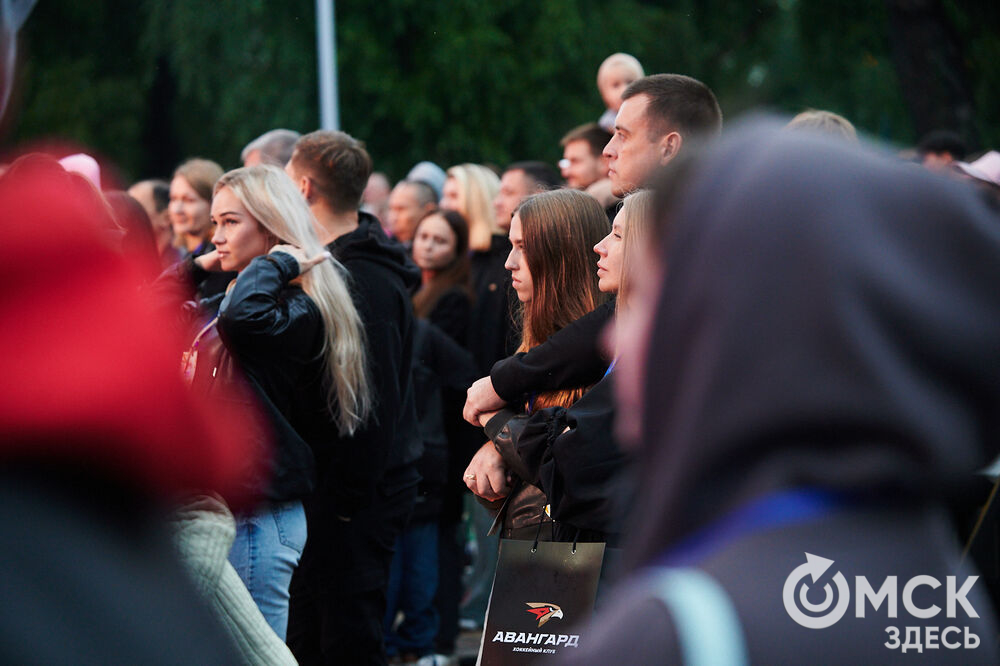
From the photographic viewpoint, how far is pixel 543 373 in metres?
3.85

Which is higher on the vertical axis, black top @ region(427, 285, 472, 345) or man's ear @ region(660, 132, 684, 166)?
man's ear @ region(660, 132, 684, 166)

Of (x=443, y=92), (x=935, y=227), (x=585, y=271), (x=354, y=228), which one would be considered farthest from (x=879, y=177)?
(x=443, y=92)

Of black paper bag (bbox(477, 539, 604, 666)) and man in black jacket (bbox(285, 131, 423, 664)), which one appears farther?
man in black jacket (bbox(285, 131, 423, 664))

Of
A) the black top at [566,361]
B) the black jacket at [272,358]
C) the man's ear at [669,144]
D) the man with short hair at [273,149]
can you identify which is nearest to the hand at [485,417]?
the black top at [566,361]

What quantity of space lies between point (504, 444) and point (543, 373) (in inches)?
9.6

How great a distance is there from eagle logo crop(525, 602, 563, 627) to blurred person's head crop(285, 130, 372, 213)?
250 cm

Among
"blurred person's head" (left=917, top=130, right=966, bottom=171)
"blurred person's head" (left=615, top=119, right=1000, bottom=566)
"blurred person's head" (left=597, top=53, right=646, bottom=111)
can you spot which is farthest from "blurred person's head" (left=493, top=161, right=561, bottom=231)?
"blurred person's head" (left=615, top=119, right=1000, bottom=566)

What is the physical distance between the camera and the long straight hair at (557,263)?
13.4ft

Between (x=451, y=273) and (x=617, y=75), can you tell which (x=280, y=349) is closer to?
(x=451, y=273)

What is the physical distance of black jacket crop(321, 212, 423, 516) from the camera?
509cm

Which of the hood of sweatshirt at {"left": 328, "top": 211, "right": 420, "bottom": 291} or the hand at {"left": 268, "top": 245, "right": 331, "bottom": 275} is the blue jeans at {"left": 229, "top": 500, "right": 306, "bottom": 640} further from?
the hood of sweatshirt at {"left": 328, "top": 211, "right": 420, "bottom": 291}

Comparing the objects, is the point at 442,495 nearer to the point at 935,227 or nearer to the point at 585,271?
the point at 585,271

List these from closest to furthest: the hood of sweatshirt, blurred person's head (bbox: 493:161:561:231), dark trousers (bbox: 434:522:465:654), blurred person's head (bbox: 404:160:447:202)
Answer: the hood of sweatshirt < blurred person's head (bbox: 493:161:561:231) < dark trousers (bbox: 434:522:465:654) < blurred person's head (bbox: 404:160:447:202)

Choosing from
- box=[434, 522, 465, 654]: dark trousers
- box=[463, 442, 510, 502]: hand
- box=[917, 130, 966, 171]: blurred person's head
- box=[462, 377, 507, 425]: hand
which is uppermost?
box=[917, 130, 966, 171]: blurred person's head
